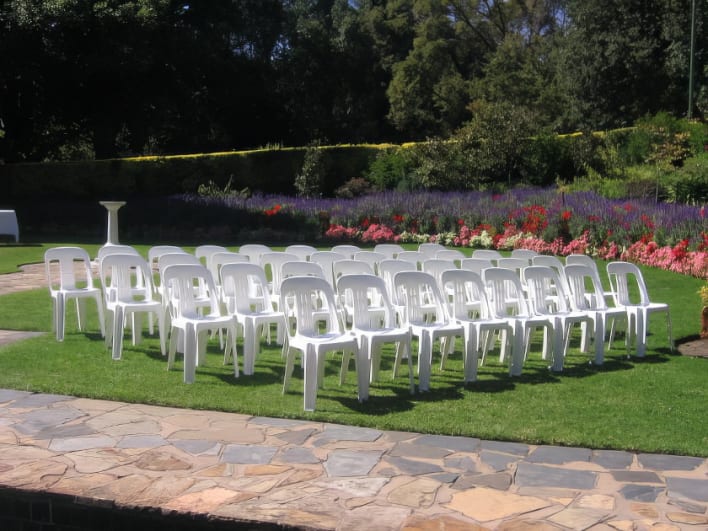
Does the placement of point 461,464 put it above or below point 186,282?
below

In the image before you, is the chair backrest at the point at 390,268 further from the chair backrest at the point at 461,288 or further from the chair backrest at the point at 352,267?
the chair backrest at the point at 461,288

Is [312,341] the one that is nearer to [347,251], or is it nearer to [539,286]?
[539,286]

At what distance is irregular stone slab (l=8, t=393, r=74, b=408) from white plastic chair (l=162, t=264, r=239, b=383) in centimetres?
106

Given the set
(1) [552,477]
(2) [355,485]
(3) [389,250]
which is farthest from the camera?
(3) [389,250]

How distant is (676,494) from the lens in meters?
4.64

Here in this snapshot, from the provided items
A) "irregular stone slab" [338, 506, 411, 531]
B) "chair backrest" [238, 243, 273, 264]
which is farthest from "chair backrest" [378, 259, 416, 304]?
"irregular stone slab" [338, 506, 411, 531]

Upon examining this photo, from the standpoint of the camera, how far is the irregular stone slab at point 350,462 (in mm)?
5008

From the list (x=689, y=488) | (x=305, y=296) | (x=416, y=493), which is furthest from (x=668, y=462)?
(x=305, y=296)

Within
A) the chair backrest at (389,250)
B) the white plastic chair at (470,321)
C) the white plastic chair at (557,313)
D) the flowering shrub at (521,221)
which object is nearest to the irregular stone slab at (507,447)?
the white plastic chair at (470,321)

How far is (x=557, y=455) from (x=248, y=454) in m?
2.02

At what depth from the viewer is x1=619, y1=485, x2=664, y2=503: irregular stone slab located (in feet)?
15.0

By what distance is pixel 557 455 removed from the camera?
17.6ft

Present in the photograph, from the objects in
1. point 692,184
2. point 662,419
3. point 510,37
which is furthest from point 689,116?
point 662,419

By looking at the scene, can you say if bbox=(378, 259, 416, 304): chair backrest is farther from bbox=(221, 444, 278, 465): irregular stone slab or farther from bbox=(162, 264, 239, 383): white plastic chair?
bbox=(221, 444, 278, 465): irregular stone slab
